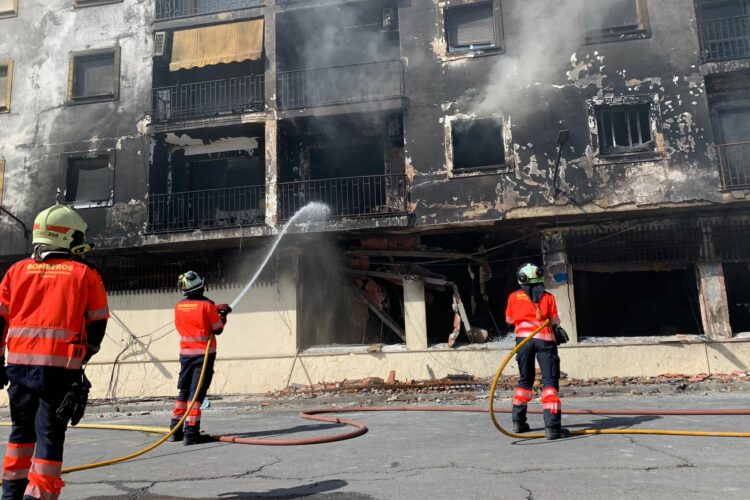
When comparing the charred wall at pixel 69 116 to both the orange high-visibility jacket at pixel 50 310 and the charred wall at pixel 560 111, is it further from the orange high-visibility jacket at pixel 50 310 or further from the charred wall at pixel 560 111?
the orange high-visibility jacket at pixel 50 310

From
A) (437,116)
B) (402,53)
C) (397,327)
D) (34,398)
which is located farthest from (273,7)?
(34,398)

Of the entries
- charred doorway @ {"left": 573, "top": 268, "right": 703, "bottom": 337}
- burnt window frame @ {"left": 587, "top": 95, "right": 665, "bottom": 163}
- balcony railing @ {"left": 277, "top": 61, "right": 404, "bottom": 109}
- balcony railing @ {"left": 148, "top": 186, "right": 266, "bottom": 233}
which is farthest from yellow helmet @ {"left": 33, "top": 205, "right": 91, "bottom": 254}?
charred doorway @ {"left": 573, "top": 268, "right": 703, "bottom": 337}

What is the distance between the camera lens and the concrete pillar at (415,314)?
14.1m

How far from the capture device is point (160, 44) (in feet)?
53.9

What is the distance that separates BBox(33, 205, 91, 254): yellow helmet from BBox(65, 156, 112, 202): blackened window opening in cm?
1393

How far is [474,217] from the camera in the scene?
560 inches

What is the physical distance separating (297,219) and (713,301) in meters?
9.84

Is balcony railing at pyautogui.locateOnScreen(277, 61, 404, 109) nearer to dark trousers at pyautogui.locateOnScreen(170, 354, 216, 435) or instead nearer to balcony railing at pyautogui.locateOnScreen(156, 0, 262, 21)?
balcony railing at pyautogui.locateOnScreen(156, 0, 262, 21)

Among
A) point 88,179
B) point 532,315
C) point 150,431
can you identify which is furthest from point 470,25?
point 150,431

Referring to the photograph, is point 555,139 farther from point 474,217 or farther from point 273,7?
point 273,7

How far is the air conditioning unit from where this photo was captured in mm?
16344

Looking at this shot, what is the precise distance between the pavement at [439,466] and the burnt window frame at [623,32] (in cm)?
1042

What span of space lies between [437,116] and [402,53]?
1.95 meters

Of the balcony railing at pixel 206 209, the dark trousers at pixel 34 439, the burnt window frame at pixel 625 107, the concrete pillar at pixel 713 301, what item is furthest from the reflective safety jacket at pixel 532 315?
the balcony railing at pixel 206 209
